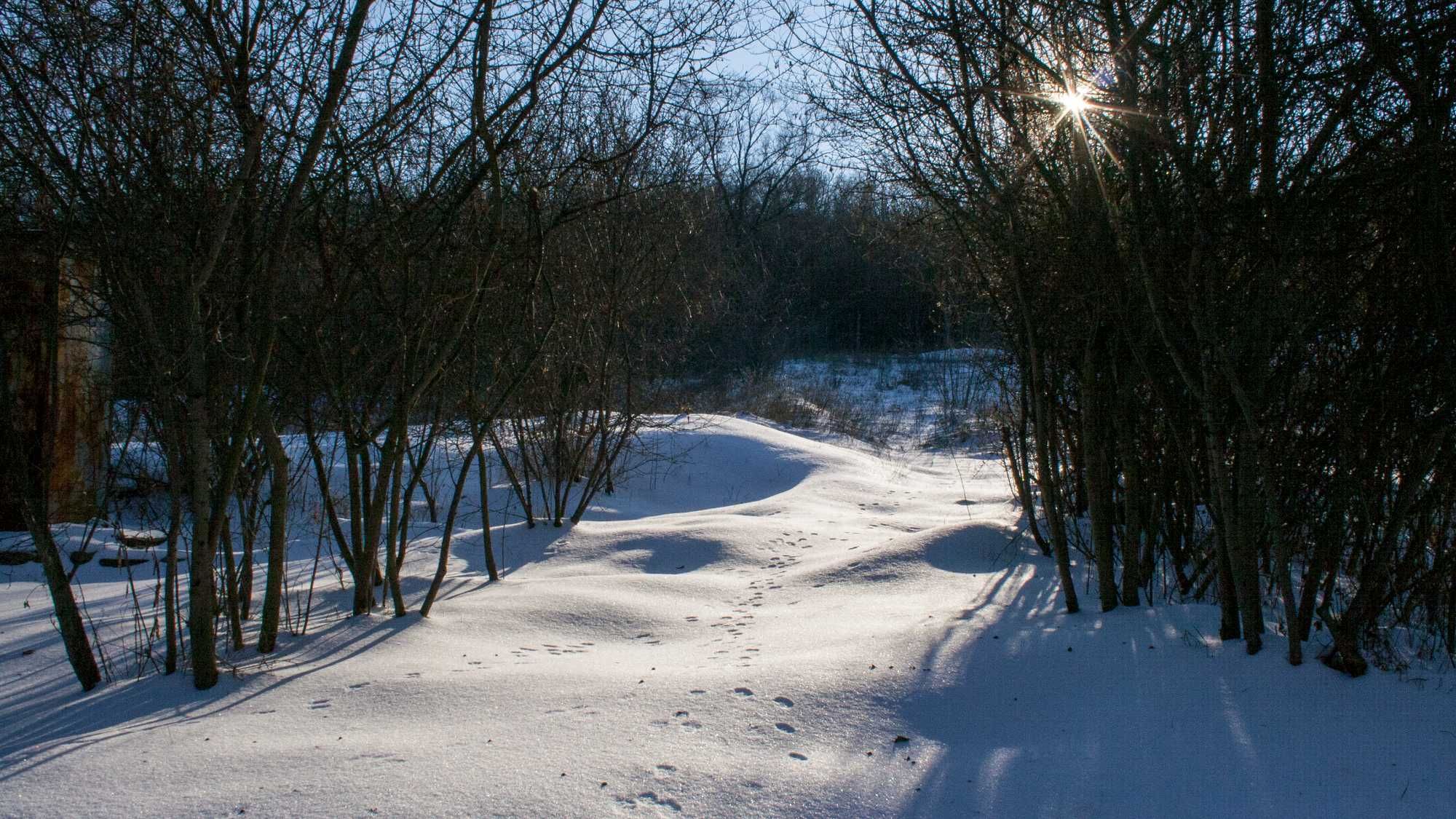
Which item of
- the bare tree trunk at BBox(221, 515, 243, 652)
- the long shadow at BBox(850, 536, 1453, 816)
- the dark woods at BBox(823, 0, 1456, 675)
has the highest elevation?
the dark woods at BBox(823, 0, 1456, 675)

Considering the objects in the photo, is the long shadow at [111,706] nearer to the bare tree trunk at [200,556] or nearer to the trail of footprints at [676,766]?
the bare tree trunk at [200,556]

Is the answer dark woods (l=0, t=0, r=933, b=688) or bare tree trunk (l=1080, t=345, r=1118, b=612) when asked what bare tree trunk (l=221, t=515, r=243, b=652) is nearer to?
dark woods (l=0, t=0, r=933, b=688)

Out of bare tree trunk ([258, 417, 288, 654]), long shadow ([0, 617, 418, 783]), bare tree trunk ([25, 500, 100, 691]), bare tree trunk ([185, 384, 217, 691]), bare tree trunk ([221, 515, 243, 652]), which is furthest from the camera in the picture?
bare tree trunk ([221, 515, 243, 652])

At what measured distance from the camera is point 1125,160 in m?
3.23

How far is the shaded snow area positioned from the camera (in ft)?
7.80

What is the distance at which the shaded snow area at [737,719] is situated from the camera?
7.80 ft

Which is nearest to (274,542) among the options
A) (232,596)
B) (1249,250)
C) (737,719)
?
(232,596)

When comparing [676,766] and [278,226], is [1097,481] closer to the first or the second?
[676,766]

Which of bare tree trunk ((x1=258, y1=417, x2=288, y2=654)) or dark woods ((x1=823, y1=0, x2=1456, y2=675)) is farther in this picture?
bare tree trunk ((x1=258, y1=417, x2=288, y2=654))

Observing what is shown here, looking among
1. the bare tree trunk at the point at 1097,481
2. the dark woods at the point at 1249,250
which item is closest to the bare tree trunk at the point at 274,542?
the dark woods at the point at 1249,250

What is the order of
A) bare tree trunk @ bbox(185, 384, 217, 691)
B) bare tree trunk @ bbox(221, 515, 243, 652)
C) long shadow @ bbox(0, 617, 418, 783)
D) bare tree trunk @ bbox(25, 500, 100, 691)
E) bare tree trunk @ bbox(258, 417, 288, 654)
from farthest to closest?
bare tree trunk @ bbox(221, 515, 243, 652)
bare tree trunk @ bbox(258, 417, 288, 654)
bare tree trunk @ bbox(25, 500, 100, 691)
bare tree trunk @ bbox(185, 384, 217, 691)
long shadow @ bbox(0, 617, 418, 783)

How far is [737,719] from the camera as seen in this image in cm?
288

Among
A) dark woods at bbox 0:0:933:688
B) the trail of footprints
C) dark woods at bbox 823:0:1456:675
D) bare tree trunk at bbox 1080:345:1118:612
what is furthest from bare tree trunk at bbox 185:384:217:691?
bare tree trunk at bbox 1080:345:1118:612

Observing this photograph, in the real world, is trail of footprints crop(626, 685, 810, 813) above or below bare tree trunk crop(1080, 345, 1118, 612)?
below
